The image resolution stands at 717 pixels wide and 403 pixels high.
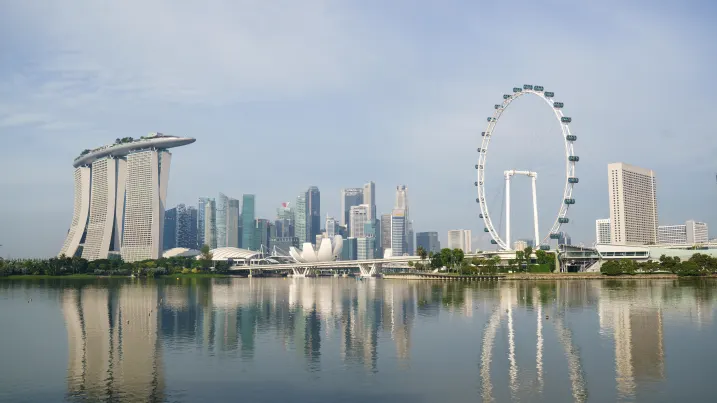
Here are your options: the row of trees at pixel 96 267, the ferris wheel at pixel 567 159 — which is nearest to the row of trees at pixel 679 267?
the ferris wheel at pixel 567 159

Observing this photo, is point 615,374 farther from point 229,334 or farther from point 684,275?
point 684,275

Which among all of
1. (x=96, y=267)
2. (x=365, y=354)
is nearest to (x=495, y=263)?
(x=96, y=267)

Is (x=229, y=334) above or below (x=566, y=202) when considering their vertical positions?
below

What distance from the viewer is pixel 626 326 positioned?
1864 inches

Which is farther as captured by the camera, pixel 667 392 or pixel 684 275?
pixel 684 275

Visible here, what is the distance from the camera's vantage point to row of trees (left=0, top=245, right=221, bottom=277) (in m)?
162

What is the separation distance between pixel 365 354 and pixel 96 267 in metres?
152

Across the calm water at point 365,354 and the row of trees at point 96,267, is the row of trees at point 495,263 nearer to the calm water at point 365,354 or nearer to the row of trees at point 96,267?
the calm water at point 365,354

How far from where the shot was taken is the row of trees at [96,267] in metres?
162

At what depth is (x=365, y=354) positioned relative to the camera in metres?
36.7

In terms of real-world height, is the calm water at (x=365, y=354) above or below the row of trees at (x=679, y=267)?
below

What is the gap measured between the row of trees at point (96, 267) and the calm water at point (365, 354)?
10890cm

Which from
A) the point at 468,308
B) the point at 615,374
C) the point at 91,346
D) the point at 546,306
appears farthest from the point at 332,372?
the point at 546,306

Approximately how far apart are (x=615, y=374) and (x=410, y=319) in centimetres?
2501
